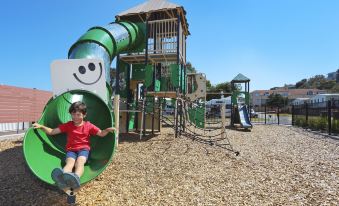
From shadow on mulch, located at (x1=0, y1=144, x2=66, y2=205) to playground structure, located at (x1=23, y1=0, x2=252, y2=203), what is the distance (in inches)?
15.3

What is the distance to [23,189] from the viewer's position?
3971mm

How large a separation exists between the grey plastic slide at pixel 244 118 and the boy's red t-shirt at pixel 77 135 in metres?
11.6

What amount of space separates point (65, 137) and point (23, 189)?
97cm

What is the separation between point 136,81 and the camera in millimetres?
11656

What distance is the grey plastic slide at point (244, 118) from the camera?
47.3 feet

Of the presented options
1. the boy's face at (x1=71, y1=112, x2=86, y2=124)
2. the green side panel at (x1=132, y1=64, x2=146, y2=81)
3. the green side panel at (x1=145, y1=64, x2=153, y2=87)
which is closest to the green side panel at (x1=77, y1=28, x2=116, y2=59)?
the green side panel at (x1=145, y1=64, x2=153, y2=87)

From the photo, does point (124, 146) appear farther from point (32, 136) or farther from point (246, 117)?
point (246, 117)

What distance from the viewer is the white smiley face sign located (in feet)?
17.1

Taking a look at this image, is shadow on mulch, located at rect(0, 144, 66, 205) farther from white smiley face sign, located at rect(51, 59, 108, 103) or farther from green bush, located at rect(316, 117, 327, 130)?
green bush, located at rect(316, 117, 327, 130)

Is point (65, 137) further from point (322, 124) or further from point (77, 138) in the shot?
point (322, 124)

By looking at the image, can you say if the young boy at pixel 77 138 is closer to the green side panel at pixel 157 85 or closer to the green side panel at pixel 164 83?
the green side panel at pixel 157 85

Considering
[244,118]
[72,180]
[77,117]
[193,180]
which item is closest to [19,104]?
[77,117]

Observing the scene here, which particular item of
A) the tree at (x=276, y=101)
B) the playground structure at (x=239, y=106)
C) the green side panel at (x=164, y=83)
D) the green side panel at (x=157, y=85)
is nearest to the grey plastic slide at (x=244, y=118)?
the playground structure at (x=239, y=106)

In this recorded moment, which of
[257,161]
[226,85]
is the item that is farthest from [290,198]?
[226,85]
